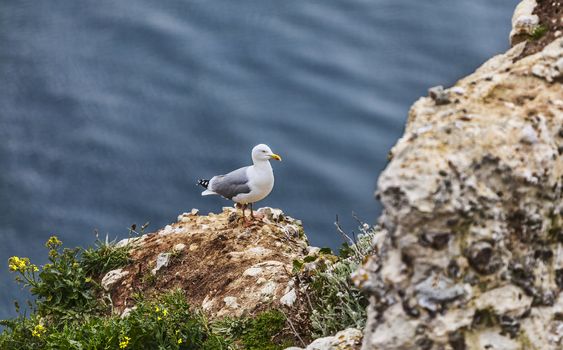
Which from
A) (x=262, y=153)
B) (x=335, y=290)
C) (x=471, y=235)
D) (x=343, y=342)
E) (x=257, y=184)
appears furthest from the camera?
(x=262, y=153)

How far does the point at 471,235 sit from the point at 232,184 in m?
4.99

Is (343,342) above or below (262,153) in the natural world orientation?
below

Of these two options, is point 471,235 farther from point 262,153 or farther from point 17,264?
point 262,153

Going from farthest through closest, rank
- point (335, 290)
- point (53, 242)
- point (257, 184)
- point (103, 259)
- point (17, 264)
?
point (257, 184), point (103, 259), point (53, 242), point (17, 264), point (335, 290)

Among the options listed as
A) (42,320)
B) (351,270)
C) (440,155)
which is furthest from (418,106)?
(42,320)

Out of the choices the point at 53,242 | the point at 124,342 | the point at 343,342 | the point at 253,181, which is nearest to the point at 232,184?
the point at 253,181

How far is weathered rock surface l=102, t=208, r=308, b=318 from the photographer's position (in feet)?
20.6

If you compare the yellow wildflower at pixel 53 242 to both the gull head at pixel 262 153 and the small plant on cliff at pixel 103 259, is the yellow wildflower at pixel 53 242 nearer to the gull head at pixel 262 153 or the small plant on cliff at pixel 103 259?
the small plant on cliff at pixel 103 259

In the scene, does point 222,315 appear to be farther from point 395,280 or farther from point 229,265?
point 395,280

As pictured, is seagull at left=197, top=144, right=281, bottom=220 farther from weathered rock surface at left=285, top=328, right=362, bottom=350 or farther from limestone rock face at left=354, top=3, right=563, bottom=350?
limestone rock face at left=354, top=3, right=563, bottom=350

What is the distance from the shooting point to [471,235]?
3160 mm

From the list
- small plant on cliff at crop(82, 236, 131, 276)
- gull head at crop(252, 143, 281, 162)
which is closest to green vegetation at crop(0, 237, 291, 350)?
small plant on cliff at crop(82, 236, 131, 276)

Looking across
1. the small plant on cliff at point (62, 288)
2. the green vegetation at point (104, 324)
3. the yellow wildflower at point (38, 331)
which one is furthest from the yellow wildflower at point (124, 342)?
the small plant on cliff at point (62, 288)

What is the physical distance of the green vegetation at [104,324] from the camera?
580 centimetres
